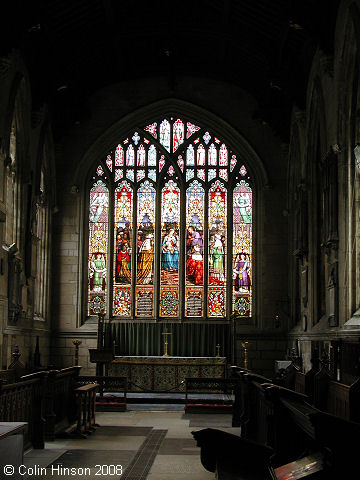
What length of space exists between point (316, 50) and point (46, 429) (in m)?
9.21

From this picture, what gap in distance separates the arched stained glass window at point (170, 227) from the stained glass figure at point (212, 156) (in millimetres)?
26

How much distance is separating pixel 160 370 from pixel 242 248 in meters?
4.09

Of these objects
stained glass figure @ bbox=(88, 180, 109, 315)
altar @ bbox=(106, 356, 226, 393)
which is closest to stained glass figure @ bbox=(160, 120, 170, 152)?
stained glass figure @ bbox=(88, 180, 109, 315)

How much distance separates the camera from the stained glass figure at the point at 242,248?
19.0 meters

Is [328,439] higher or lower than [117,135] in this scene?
lower

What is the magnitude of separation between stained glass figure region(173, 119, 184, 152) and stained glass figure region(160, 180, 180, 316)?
1.03 m

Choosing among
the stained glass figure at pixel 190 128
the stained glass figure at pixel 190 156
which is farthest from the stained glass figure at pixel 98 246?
the stained glass figure at pixel 190 128

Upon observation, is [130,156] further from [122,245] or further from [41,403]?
[41,403]

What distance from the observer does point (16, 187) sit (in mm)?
15992

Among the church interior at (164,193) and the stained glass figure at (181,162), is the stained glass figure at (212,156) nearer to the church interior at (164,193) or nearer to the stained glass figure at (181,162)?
the church interior at (164,193)

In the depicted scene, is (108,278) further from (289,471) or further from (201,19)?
(289,471)

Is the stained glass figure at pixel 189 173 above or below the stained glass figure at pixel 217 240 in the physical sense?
above

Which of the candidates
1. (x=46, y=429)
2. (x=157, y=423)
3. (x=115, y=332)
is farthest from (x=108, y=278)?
(x=46, y=429)

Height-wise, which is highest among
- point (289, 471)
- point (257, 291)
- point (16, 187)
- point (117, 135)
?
point (117, 135)
